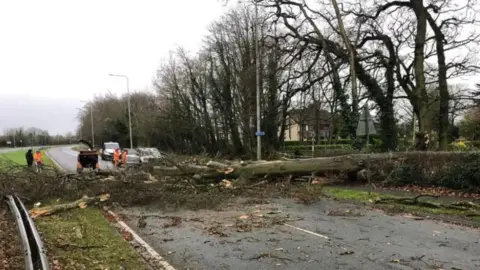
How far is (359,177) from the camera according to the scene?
60.8 feet

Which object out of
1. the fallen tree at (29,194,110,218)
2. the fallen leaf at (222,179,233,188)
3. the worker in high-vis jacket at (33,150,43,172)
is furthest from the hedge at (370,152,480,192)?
the worker in high-vis jacket at (33,150,43,172)

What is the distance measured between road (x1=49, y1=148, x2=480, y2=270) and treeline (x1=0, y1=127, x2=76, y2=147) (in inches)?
5091

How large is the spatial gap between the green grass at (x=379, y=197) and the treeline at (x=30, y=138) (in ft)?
416

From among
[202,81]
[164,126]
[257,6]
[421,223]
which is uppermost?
[257,6]

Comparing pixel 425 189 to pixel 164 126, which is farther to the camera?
pixel 164 126

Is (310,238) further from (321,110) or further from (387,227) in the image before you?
(321,110)

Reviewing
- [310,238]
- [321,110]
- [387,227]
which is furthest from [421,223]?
[321,110]

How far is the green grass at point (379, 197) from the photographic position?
12.1 meters

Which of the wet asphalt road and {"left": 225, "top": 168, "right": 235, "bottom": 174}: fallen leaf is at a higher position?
{"left": 225, "top": 168, "right": 235, "bottom": 174}: fallen leaf

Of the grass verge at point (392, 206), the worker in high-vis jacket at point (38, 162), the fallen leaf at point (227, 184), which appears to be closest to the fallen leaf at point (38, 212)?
the worker in high-vis jacket at point (38, 162)

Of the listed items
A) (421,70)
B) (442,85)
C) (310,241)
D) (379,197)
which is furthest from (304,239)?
(442,85)

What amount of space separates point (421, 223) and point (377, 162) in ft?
24.7

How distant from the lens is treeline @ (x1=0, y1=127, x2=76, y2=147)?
131 meters

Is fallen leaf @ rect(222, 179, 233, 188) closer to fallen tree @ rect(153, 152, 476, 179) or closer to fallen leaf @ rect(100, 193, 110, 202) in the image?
fallen tree @ rect(153, 152, 476, 179)
